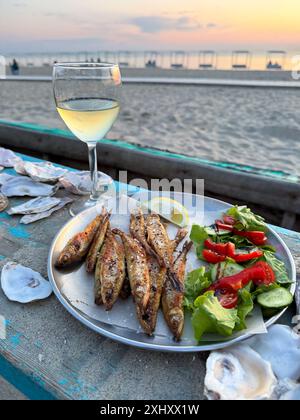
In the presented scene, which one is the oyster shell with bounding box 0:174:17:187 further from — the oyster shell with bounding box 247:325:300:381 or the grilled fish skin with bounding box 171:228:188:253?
the oyster shell with bounding box 247:325:300:381

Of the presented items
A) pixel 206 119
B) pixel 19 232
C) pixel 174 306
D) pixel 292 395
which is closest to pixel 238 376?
pixel 292 395

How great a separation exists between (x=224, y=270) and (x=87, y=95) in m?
1.07

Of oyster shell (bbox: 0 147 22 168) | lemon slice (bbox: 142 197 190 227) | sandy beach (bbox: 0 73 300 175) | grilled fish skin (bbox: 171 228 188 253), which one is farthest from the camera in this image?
sandy beach (bbox: 0 73 300 175)

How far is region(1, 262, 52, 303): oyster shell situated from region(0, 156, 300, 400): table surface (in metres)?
0.03

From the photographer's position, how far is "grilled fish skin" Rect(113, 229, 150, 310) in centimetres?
96

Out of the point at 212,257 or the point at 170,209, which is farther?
the point at 170,209

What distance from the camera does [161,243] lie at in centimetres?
123

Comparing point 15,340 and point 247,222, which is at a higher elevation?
point 247,222

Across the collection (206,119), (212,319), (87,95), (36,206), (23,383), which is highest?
(87,95)

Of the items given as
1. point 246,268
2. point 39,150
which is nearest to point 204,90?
point 39,150

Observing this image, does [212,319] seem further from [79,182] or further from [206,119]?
[206,119]

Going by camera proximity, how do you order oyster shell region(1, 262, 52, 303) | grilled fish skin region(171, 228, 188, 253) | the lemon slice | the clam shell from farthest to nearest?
the clam shell, the lemon slice, grilled fish skin region(171, 228, 188, 253), oyster shell region(1, 262, 52, 303)

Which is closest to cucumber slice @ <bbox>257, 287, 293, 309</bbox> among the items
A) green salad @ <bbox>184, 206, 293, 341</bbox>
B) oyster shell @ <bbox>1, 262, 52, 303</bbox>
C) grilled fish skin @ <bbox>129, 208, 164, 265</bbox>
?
green salad @ <bbox>184, 206, 293, 341</bbox>

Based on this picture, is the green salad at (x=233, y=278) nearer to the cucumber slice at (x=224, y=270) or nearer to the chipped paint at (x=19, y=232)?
the cucumber slice at (x=224, y=270)
